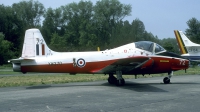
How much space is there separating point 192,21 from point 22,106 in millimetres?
80762

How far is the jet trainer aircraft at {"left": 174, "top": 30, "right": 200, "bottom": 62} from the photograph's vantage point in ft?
106

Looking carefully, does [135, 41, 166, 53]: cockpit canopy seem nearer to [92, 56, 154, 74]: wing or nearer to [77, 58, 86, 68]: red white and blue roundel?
[92, 56, 154, 74]: wing

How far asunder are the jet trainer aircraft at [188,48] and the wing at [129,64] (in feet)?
63.4

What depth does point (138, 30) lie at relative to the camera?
7769 centimetres

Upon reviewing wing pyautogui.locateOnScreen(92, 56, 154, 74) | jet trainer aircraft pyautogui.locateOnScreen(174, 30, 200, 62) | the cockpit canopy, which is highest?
jet trainer aircraft pyautogui.locateOnScreen(174, 30, 200, 62)

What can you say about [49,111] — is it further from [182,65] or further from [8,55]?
[8,55]

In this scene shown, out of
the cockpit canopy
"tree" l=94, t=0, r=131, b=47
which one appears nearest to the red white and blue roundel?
the cockpit canopy

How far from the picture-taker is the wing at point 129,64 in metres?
13.1

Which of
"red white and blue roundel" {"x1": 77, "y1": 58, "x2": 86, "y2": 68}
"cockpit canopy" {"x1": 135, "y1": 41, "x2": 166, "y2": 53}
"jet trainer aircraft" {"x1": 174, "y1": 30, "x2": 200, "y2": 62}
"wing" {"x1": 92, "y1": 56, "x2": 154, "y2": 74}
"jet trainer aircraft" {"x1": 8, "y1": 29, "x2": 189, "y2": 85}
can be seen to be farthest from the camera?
"jet trainer aircraft" {"x1": 174, "y1": 30, "x2": 200, "y2": 62}

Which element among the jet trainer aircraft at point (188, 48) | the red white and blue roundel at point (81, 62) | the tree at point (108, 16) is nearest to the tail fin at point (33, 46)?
the red white and blue roundel at point (81, 62)

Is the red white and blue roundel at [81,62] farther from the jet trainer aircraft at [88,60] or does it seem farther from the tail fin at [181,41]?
the tail fin at [181,41]

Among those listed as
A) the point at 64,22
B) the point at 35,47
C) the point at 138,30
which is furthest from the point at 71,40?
the point at 35,47

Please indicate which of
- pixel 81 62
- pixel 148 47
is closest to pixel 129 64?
pixel 148 47

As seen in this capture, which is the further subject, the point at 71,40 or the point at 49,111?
the point at 71,40
